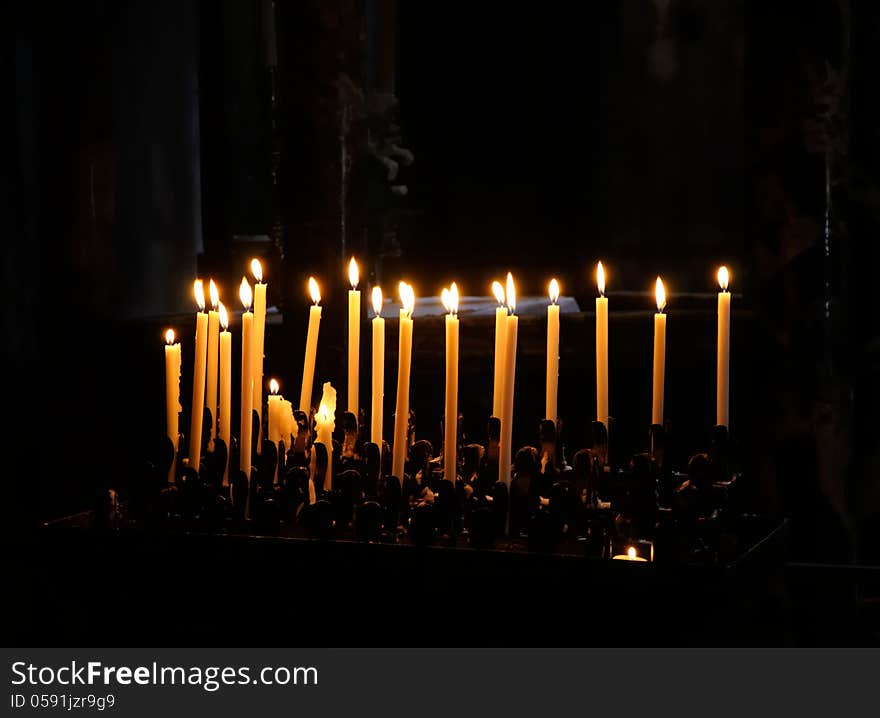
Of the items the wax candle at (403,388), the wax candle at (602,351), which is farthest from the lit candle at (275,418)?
the wax candle at (602,351)

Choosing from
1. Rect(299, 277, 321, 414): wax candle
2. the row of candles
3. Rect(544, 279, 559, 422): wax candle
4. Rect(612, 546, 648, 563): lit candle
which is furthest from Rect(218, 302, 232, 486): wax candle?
Rect(612, 546, 648, 563): lit candle

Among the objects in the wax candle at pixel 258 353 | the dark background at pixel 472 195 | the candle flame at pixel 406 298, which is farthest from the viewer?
the dark background at pixel 472 195

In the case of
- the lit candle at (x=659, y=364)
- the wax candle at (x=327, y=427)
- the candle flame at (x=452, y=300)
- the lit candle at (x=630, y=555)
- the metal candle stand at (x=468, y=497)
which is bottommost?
the lit candle at (x=630, y=555)

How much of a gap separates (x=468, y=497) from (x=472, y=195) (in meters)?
2.75

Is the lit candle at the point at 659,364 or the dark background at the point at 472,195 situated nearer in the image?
the lit candle at the point at 659,364

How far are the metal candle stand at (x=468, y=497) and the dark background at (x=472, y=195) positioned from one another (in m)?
1.07

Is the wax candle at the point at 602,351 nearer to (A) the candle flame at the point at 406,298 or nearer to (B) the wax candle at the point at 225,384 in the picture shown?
(A) the candle flame at the point at 406,298

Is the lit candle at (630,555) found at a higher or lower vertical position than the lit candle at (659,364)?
lower

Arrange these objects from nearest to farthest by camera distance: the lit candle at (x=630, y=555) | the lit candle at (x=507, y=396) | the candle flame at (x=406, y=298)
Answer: the lit candle at (x=630, y=555), the lit candle at (x=507, y=396), the candle flame at (x=406, y=298)

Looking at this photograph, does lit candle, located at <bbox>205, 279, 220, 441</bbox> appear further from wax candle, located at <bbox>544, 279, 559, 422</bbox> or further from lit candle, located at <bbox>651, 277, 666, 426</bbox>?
lit candle, located at <bbox>651, 277, 666, 426</bbox>

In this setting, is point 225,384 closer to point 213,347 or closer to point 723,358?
point 213,347

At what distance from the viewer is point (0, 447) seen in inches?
151

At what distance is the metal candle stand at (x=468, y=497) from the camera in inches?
64.7

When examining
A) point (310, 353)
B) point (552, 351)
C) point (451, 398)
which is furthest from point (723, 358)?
point (310, 353)
